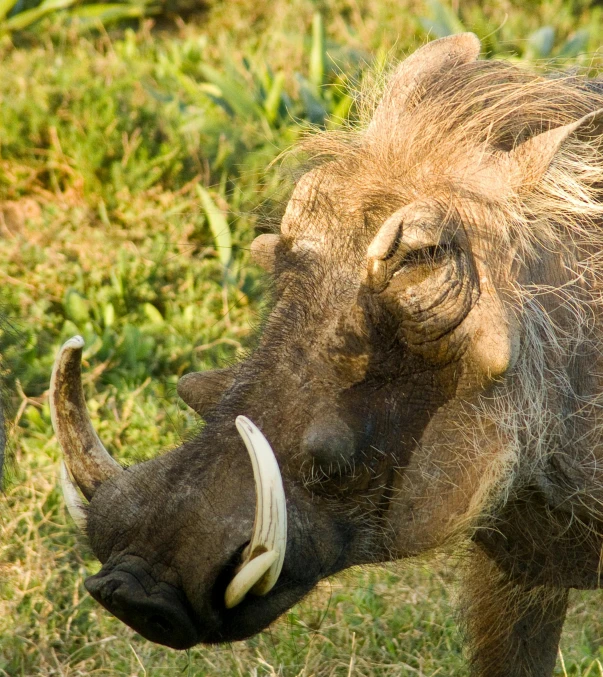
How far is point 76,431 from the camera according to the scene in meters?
2.32

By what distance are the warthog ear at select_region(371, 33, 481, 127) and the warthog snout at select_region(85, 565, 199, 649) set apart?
3.78ft

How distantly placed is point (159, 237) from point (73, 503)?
291cm

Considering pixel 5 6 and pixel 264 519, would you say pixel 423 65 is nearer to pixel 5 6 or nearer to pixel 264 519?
pixel 264 519

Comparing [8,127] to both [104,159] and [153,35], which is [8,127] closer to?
[104,159]

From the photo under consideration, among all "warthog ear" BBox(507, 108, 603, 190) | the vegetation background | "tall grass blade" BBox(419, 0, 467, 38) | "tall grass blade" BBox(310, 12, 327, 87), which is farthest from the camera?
"tall grass blade" BBox(419, 0, 467, 38)

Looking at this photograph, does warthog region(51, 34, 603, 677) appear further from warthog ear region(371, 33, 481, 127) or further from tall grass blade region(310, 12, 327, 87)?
tall grass blade region(310, 12, 327, 87)

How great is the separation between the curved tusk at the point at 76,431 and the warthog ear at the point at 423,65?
893mm

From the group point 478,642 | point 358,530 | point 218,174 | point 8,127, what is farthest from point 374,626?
point 8,127

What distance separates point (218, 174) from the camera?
216 inches

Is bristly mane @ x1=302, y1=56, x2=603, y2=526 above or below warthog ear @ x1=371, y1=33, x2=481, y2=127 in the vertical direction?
below

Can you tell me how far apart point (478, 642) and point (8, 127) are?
349 cm

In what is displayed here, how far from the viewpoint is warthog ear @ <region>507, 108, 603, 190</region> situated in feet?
7.44

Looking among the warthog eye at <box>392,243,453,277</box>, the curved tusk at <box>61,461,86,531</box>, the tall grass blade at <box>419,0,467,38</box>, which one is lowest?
the tall grass blade at <box>419,0,467,38</box>

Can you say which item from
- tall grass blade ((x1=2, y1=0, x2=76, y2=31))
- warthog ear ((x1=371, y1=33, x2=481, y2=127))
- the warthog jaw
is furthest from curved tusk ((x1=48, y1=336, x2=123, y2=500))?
tall grass blade ((x1=2, y1=0, x2=76, y2=31))
